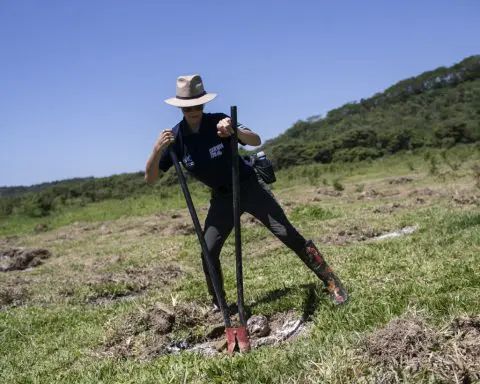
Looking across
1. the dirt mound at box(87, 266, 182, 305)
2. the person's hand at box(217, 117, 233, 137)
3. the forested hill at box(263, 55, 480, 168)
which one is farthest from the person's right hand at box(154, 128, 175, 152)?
the forested hill at box(263, 55, 480, 168)

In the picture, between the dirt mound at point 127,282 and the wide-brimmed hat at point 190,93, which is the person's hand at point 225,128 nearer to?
the wide-brimmed hat at point 190,93

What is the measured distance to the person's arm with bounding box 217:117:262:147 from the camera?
188 inches

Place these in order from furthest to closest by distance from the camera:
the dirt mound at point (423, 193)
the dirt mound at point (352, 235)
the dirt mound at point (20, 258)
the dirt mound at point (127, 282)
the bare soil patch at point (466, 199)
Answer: the dirt mound at point (423, 193) < the bare soil patch at point (466, 199) < the dirt mound at point (20, 258) < the dirt mound at point (352, 235) < the dirt mound at point (127, 282)

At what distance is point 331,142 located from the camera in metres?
47.1

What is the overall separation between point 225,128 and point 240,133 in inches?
8.0

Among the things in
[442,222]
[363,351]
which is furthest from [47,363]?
[442,222]

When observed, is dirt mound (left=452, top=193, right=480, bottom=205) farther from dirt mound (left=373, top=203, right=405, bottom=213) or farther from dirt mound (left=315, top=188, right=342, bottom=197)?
dirt mound (left=315, top=188, right=342, bottom=197)

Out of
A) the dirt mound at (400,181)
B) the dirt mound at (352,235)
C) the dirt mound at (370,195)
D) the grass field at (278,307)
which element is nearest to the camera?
the grass field at (278,307)

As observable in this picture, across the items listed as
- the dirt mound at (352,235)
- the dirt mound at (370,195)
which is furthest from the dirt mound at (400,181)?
the dirt mound at (352,235)

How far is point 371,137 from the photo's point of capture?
152 ft

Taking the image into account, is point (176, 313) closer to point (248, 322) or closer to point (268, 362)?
point (248, 322)

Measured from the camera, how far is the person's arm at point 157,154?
497 centimetres

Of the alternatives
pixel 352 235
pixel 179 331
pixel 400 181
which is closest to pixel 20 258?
pixel 352 235

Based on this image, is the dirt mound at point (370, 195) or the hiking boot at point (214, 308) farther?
the dirt mound at point (370, 195)
